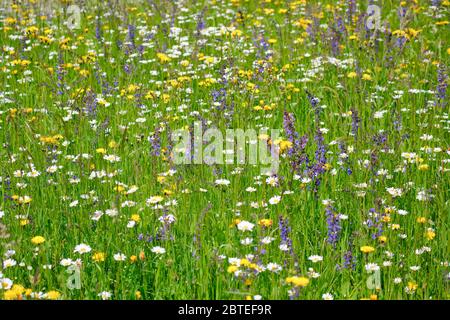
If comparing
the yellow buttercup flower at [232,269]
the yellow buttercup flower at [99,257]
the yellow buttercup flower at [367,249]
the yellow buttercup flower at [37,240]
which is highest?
the yellow buttercup flower at [37,240]

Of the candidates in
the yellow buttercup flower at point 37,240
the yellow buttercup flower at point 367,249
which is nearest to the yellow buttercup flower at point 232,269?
the yellow buttercup flower at point 367,249

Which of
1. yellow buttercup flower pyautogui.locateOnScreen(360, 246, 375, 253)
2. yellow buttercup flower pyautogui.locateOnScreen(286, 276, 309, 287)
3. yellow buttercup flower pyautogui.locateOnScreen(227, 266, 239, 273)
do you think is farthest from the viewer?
yellow buttercup flower pyautogui.locateOnScreen(360, 246, 375, 253)

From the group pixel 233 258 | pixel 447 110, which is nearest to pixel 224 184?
pixel 233 258

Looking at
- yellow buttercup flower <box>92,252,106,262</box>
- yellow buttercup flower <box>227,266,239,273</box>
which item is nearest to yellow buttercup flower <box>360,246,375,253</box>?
yellow buttercup flower <box>227,266,239,273</box>

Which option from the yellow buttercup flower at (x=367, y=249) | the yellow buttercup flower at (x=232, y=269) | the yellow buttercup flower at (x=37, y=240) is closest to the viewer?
the yellow buttercup flower at (x=232, y=269)

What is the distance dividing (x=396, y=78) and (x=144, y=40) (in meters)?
2.51

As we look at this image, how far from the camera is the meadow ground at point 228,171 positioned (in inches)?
129

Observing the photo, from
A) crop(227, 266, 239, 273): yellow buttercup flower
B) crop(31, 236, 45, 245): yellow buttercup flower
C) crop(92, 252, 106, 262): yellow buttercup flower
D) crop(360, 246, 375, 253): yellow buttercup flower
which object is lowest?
crop(92, 252, 106, 262): yellow buttercup flower

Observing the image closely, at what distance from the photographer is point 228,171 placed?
167 inches

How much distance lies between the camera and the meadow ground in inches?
129

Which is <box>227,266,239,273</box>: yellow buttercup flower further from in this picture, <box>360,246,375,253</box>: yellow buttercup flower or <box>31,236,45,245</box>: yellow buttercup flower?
<box>31,236,45,245</box>: yellow buttercup flower

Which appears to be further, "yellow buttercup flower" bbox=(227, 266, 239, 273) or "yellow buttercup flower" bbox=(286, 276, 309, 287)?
"yellow buttercup flower" bbox=(227, 266, 239, 273)

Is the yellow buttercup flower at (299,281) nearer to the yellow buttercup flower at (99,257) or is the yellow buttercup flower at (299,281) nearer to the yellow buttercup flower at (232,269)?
the yellow buttercup flower at (232,269)

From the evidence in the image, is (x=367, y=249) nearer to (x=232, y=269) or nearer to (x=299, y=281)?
(x=299, y=281)
